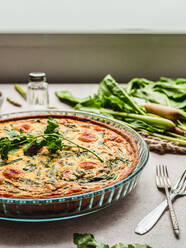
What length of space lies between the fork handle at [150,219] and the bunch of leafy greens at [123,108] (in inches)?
21.8

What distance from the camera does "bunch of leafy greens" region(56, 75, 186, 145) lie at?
1783mm

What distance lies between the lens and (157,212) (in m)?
1.17

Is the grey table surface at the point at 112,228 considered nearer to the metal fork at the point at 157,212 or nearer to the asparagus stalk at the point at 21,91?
the metal fork at the point at 157,212

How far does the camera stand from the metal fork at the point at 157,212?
110 centimetres

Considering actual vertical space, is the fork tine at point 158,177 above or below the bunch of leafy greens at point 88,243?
above

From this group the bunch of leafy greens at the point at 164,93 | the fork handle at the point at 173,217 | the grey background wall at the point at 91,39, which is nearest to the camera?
the fork handle at the point at 173,217

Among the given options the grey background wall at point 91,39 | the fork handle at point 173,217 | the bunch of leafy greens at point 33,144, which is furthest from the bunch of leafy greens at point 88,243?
the grey background wall at point 91,39

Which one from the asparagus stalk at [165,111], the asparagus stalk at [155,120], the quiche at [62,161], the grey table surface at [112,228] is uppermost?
the asparagus stalk at [165,111]

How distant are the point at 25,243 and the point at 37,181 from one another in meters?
0.23

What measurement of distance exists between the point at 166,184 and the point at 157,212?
0.64 feet

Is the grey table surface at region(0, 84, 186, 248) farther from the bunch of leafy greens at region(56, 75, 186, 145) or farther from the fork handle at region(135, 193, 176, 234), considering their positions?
the bunch of leafy greens at region(56, 75, 186, 145)

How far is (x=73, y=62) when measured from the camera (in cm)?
289

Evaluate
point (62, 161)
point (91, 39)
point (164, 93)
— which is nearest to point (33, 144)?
point (62, 161)

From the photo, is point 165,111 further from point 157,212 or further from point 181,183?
point 157,212
